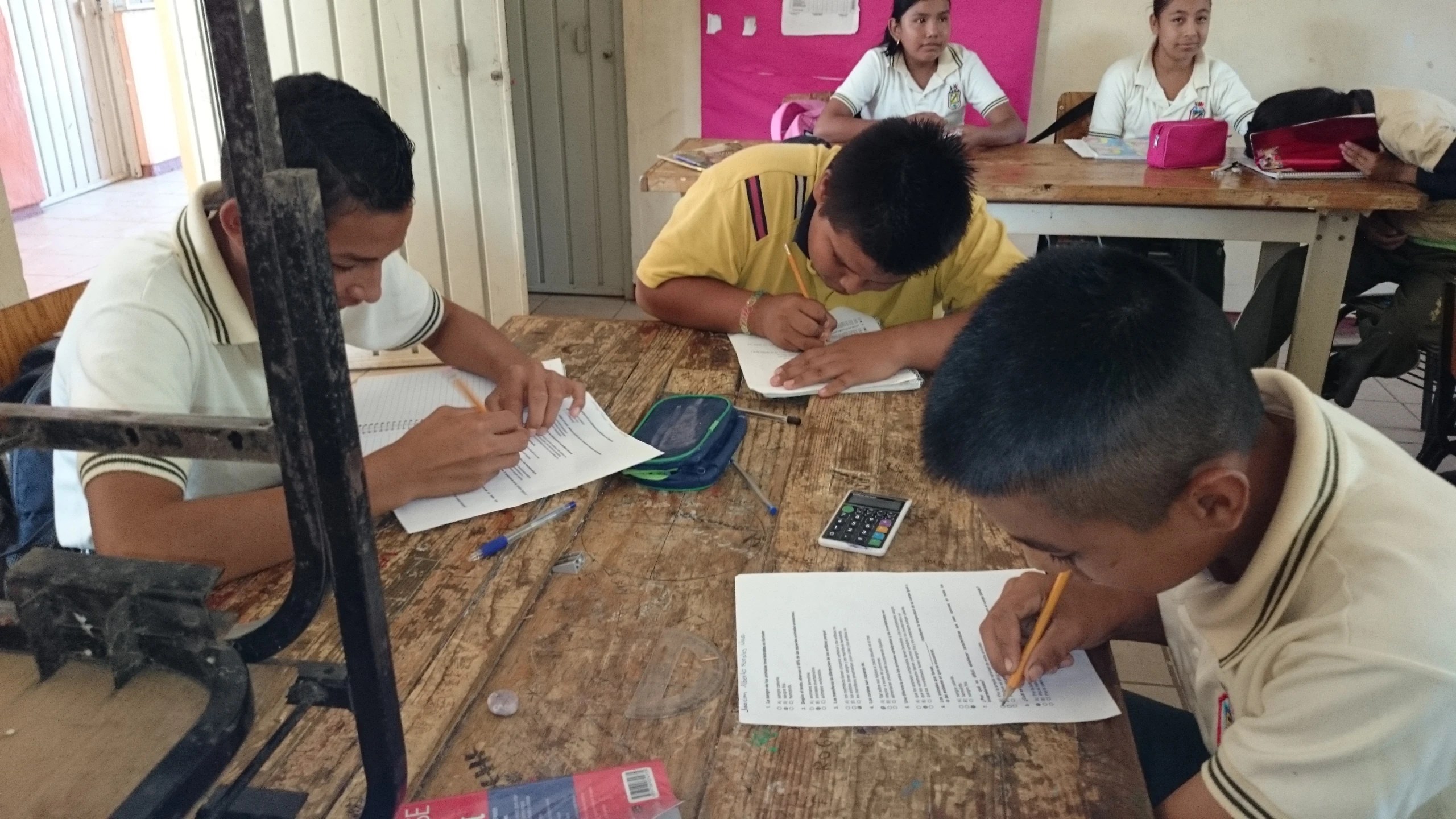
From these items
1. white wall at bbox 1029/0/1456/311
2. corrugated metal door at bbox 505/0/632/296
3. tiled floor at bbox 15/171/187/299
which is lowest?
tiled floor at bbox 15/171/187/299

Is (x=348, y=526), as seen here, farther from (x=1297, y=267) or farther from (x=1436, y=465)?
(x=1297, y=267)

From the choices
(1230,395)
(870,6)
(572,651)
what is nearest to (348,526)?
(572,651)

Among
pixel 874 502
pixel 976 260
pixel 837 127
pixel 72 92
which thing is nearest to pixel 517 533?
pixel 874 502

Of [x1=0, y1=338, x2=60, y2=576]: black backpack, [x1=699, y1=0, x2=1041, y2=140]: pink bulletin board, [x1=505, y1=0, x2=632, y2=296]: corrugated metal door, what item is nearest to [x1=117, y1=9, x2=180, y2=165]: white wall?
[x1=505, y1=0, x2=632, y2=296]: corrugated metal door

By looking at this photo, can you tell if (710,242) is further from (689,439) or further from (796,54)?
(796,54)

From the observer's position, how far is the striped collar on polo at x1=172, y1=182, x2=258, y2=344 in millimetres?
1100

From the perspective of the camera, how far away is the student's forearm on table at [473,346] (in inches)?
58.0

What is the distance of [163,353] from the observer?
3.47 ft

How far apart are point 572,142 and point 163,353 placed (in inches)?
132

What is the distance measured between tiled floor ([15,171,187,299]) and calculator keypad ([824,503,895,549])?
4260 mm

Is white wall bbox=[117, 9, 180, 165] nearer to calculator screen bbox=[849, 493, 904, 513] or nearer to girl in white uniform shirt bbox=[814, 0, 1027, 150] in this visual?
girl in white uniform shirt bbox=[814, 0, 1027, 150]

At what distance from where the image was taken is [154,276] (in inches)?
42.8

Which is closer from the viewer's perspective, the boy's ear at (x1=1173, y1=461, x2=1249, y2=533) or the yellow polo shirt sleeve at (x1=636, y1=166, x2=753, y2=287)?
the boy's ear at (x1=1173, y1=461, x2=1249, y2=533)

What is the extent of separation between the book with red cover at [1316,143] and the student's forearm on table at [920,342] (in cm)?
167
